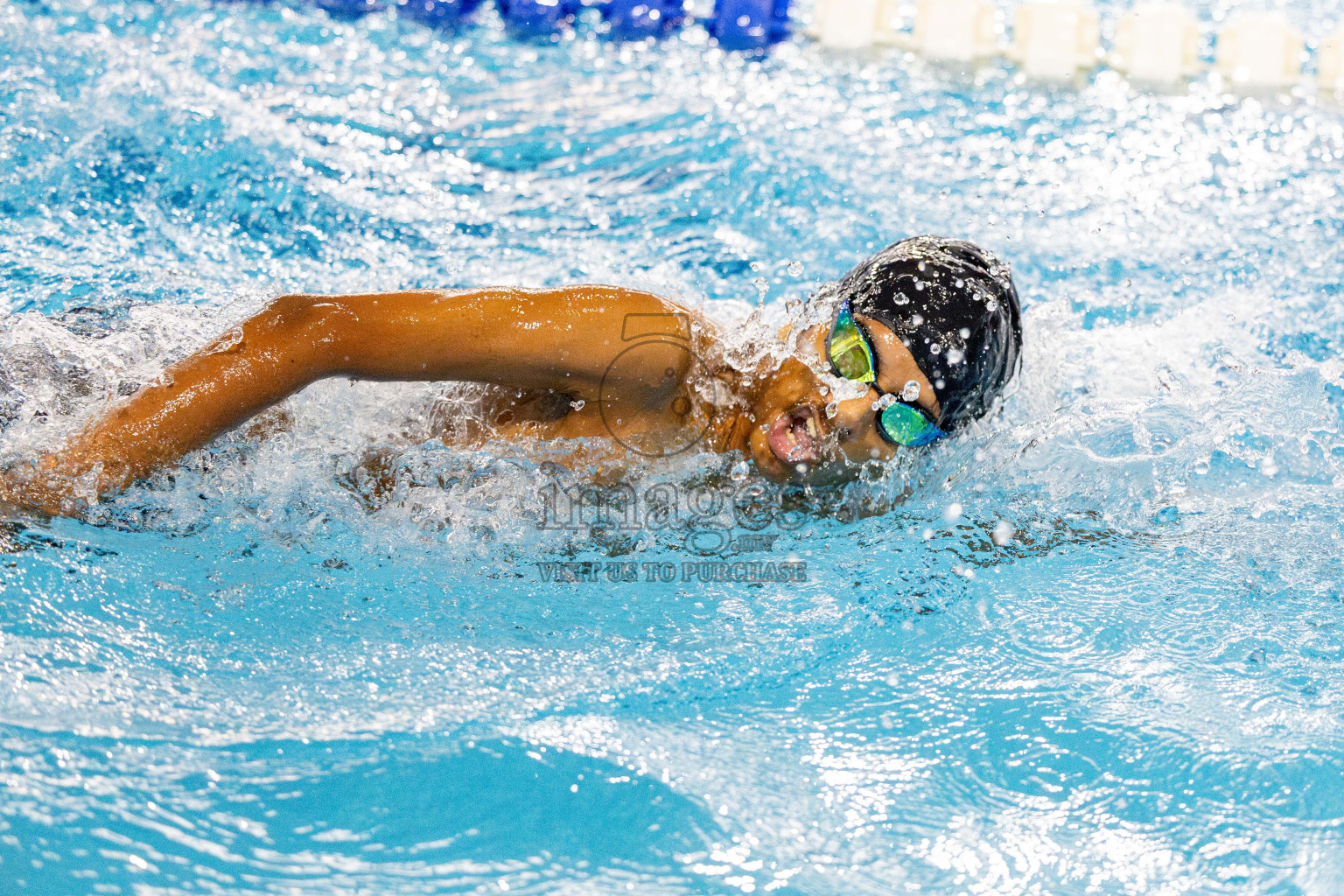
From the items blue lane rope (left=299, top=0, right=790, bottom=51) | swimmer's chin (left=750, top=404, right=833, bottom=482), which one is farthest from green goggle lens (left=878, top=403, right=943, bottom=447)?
blue lane rope (left=299, top=0, right=790, bottom=51)

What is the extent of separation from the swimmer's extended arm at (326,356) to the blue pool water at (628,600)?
0.38 feet

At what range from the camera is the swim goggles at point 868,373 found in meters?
2.04

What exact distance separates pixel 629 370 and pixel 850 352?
0.41 metres

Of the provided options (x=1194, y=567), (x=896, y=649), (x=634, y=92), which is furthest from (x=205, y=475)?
(x=634, y=92)

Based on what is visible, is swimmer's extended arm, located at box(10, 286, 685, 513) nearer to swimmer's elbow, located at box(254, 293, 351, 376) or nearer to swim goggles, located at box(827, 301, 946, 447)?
swimmer's elbow, located at box(254, 293, 351, 376)

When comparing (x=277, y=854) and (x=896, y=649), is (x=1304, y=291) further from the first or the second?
(x=277, y=854)

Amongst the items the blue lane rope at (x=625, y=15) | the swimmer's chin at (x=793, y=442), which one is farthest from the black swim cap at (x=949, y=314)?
the blue lane rope at (x=625, y=15)

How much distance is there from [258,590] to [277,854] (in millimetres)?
583

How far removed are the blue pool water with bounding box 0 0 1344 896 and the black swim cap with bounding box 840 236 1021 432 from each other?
237mm

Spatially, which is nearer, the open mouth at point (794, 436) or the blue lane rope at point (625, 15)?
the open mouth at point (794, 436)

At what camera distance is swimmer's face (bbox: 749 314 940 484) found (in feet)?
6.67

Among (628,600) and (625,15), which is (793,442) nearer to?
(628,600)

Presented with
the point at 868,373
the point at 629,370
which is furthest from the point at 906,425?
the point at 629,370

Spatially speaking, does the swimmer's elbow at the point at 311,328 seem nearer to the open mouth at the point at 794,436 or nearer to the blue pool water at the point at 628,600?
the blue pool water at the point at 628,600
